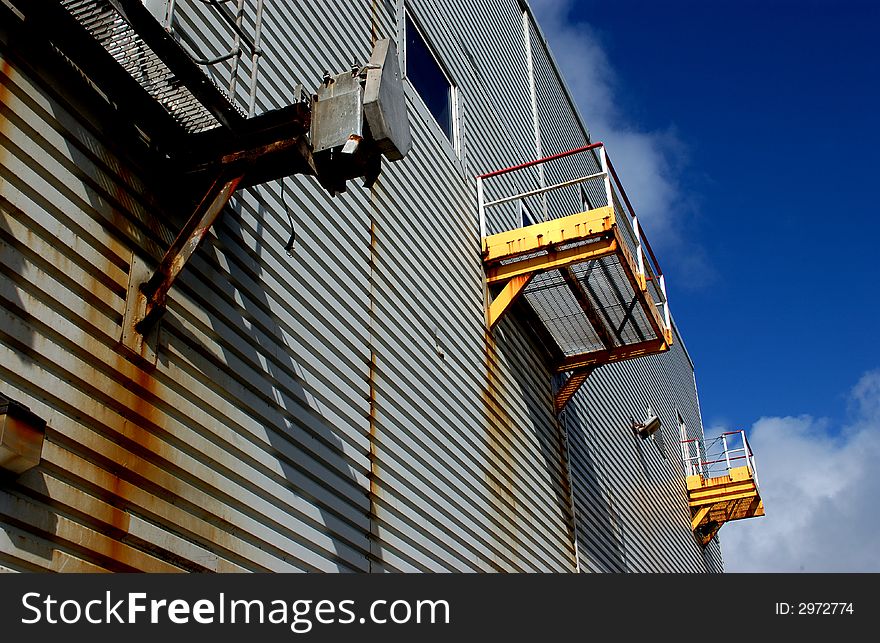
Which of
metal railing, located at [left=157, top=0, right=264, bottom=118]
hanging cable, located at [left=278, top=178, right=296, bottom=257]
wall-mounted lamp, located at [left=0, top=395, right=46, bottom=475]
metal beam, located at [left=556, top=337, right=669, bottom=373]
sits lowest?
wall-mounted lamp, located at [left=0, top=395, right=46, bottom=475]

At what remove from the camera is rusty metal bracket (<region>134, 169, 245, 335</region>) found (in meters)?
5.68

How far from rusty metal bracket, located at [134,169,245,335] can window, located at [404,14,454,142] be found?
5857mm

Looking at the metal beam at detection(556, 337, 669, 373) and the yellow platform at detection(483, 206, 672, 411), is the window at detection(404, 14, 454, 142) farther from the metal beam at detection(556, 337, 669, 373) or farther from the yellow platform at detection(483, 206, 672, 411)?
the metal beam at detection(556, 337, 669, 373)

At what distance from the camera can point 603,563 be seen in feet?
46.9

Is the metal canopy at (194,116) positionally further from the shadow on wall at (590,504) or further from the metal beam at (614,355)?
the shadow on wall at (590,504)

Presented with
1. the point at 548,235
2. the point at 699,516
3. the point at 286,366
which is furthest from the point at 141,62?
the point at 699,516

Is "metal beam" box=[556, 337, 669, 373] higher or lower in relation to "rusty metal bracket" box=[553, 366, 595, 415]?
higher

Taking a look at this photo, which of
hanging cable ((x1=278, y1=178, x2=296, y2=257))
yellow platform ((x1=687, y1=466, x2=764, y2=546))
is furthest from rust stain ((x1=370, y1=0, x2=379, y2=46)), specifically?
yellow platform ((x1=687, y1=466, x2=764, y2=546))

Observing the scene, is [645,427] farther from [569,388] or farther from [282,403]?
[282,403]

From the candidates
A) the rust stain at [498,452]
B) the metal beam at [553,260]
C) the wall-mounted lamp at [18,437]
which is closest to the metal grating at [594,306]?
the metal beam at [553,260]

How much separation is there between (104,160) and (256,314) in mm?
1589

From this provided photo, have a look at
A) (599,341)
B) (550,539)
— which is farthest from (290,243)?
(599,341)

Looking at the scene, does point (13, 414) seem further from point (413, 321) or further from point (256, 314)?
point (413, 321)

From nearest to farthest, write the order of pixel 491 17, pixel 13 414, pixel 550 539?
pixel 13 414 → pixel 550 539 → pixel 491 17
